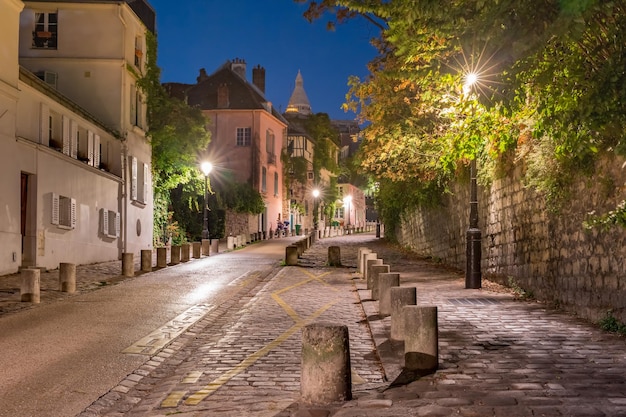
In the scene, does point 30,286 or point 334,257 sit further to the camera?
point 334,257

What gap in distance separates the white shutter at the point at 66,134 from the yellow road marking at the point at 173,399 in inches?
698

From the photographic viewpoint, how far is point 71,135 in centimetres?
2303

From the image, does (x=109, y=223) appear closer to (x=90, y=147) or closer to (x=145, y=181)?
(x=90, y=147)

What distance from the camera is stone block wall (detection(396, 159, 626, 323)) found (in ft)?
30.6

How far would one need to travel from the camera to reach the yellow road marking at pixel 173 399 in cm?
585

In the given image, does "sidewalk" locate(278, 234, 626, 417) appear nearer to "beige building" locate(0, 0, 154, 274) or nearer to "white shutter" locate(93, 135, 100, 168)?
"beige building" locate(0, 0, 154, 274)

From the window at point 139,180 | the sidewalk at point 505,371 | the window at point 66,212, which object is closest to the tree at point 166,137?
the window at point 139,180

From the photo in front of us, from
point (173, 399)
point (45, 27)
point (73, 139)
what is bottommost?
point (173, 399)

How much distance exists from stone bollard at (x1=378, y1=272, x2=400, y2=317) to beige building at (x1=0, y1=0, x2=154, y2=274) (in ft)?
37.0

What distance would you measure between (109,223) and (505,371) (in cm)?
2182

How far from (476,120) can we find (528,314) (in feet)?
11.0

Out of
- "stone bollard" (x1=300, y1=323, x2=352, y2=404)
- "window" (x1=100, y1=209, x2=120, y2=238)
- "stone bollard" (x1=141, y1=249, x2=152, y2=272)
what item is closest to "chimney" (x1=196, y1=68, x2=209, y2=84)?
"window" (x1=100, y1=209, x2=120, y2=238)

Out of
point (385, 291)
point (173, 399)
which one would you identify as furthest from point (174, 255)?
point (173, 399)

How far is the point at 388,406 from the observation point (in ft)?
18.0
